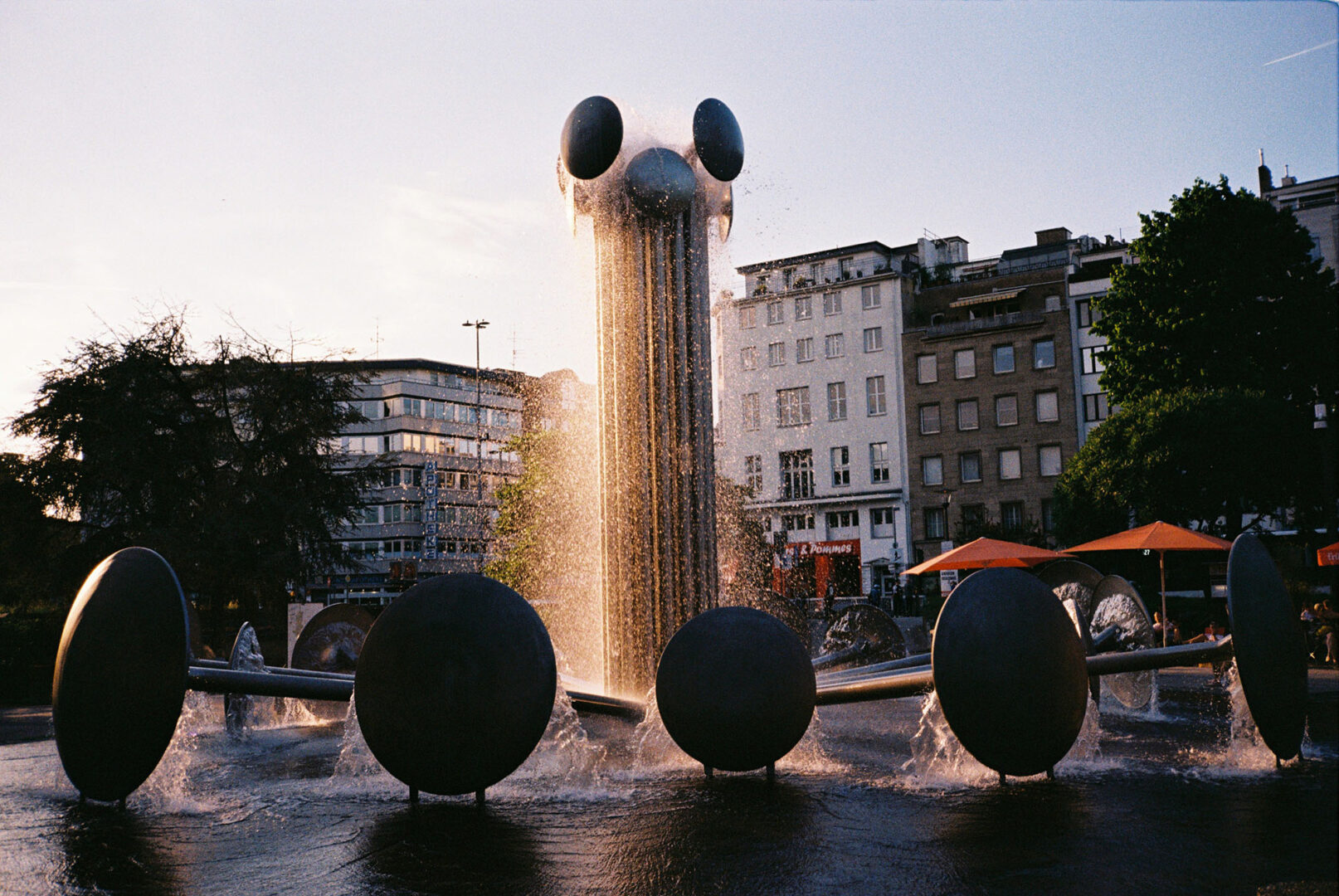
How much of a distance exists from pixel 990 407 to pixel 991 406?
67 mm

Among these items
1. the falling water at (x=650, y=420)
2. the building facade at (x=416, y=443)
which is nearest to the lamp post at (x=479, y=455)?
the building facade at (x=416, y=443)

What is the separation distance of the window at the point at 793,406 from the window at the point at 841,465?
3.18m

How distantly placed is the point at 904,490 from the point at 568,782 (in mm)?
60674

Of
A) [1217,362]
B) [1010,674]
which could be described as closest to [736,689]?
[1010,674]

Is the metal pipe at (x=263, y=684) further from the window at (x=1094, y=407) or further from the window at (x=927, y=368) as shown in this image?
the window at (x=927, y=368)

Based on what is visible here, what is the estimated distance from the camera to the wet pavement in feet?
19.6

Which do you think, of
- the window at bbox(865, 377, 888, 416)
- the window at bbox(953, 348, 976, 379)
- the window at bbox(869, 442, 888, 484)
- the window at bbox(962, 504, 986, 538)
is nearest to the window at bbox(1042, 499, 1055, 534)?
the window at bbox(962, 504, 986, 538)

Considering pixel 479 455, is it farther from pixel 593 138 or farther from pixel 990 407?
pixel 593 138

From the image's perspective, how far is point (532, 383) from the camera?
142 ft

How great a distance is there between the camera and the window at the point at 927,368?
2687 inches

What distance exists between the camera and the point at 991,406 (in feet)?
217

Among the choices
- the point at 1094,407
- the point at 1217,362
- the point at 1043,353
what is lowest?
the point at 1217,362

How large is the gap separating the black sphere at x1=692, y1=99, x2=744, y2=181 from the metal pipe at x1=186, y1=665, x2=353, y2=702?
7.89 m

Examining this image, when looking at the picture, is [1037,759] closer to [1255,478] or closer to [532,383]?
[1255,478]
